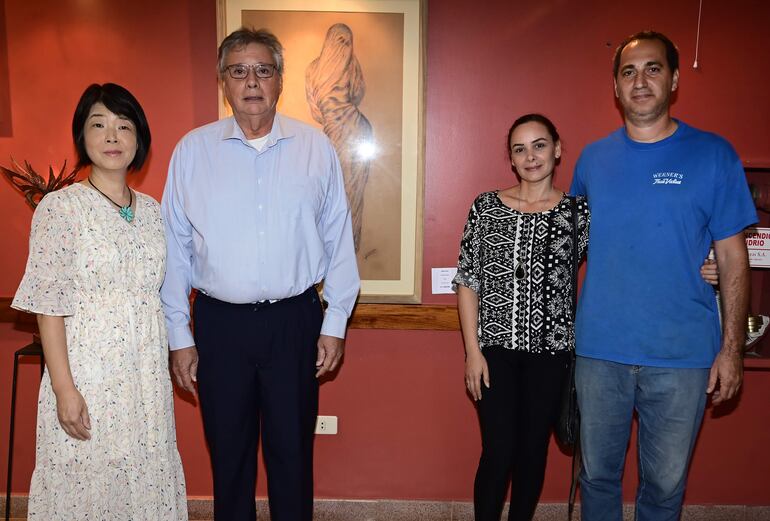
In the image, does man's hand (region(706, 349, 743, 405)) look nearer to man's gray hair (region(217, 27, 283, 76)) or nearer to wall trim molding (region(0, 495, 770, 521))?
wall trim molding (region(0, 495, 770, 521))

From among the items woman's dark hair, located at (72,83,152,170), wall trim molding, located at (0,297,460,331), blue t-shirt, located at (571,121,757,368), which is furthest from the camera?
wall trim molding, located at (0,297,460,331)

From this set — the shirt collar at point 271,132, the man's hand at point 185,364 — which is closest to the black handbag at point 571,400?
the shirt collar at point 271,132

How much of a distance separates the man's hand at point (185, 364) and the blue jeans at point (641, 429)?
1.39 metres

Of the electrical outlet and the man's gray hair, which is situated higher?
the man's gray hair

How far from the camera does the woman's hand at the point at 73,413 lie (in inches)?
59.1

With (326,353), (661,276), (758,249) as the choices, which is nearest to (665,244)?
(661,276)

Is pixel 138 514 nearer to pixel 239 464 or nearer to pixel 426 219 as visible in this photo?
pixel 239 464

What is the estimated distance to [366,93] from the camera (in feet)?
7.61

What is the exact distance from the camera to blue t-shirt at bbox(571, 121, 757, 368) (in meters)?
1.75

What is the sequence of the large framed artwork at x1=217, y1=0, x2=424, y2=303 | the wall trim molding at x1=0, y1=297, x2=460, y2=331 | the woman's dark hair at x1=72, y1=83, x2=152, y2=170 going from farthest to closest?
the wall trim molding at x1=0, y1=297, x2=460, y2=331 < the large framed artwork at x1=217, y1=0, x2=424, y2=303 < the woman's dark hair at x1=72, y1=83, x2=152, y2=170

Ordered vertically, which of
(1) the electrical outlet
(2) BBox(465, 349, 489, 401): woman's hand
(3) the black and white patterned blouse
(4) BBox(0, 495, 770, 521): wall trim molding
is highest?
(3) the black and white patterned blouse

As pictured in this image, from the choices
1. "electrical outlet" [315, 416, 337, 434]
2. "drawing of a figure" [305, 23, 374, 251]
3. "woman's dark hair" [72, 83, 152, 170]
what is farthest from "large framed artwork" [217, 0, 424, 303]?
"electrical outlet" [315, 416, 337, 434]

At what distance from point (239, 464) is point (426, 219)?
1.29 meters

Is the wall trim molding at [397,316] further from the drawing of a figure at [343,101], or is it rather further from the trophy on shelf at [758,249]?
the trophy on shelf at [758,249]
